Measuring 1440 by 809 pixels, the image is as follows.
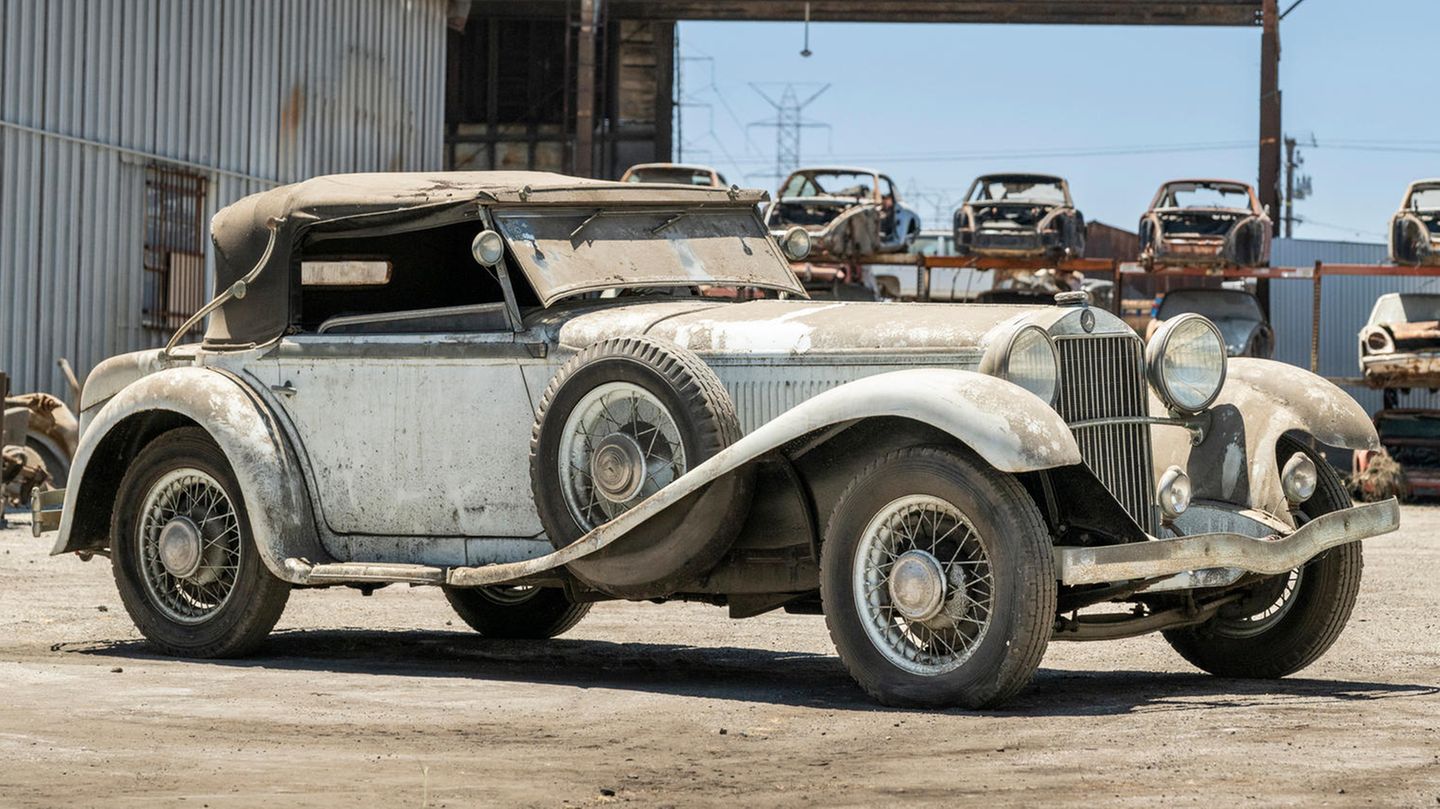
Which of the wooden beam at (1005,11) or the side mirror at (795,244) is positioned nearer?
the side mirror at (795,244)

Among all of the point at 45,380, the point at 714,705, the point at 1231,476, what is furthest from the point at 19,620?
the point at 45,380

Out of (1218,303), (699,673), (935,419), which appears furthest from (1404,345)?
(935,419)

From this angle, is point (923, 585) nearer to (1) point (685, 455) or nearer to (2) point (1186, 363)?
(1) point (685, 455)

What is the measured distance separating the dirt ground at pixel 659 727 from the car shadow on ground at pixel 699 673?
0.08 ft

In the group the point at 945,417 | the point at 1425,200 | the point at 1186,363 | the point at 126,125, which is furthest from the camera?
the point at 1425,200

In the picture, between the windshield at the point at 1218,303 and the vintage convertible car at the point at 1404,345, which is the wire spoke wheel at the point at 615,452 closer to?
the vintage convertible car at the point at 1404,345

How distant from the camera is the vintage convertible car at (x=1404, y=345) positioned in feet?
72.8

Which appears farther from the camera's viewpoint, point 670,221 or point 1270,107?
point 1270,107

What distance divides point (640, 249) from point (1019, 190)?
1784 cm

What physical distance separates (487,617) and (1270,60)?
76.7 feet

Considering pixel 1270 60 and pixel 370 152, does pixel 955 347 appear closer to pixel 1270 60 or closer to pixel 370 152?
pixel 370 152

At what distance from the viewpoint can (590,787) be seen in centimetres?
518

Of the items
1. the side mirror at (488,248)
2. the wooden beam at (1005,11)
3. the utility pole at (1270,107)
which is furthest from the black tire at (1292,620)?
the wooden beam at (1005,11)

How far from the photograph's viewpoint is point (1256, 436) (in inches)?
303
